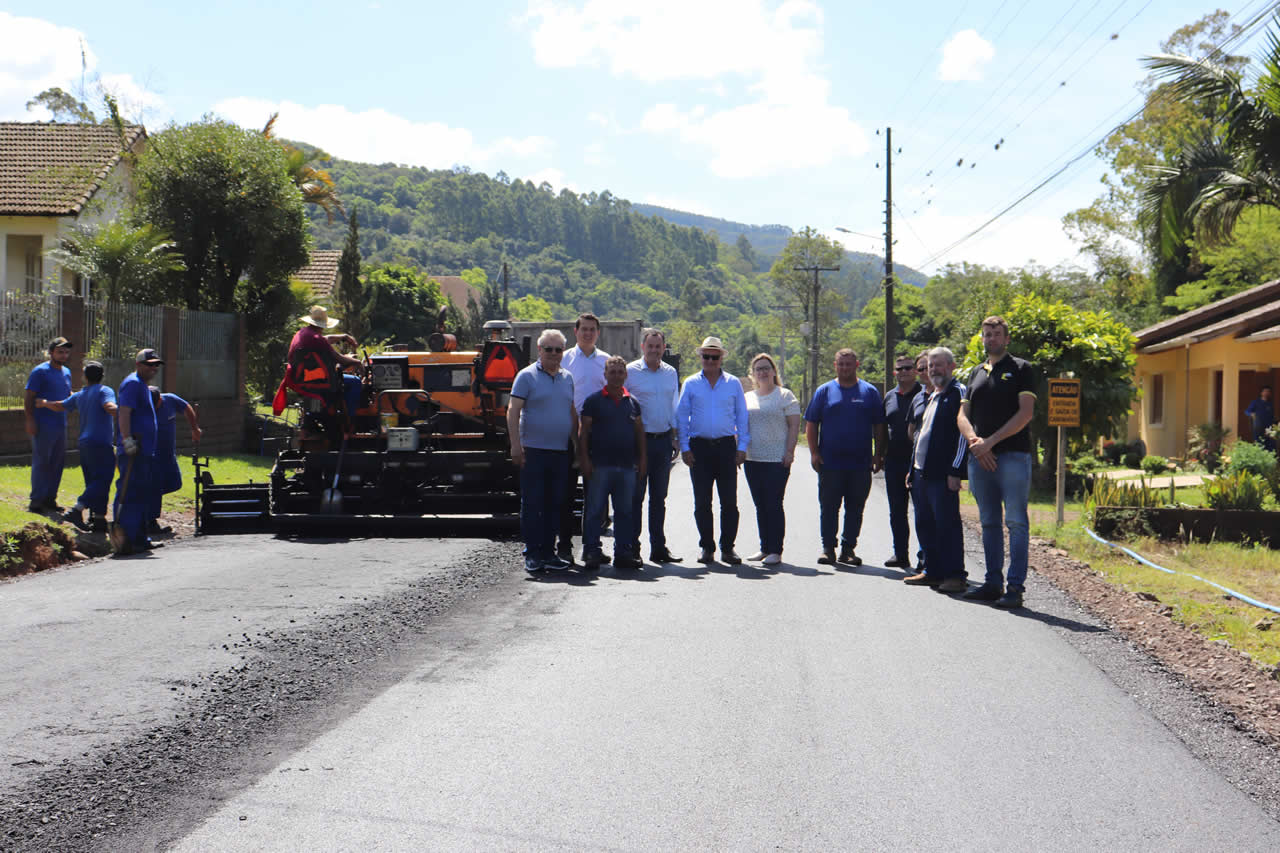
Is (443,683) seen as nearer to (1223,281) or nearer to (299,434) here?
(299,434)

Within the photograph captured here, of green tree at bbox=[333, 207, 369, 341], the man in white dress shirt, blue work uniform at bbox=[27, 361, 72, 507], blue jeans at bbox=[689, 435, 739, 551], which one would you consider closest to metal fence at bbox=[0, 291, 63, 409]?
blue work uniform at bbox=[27, 361, 72, 507]

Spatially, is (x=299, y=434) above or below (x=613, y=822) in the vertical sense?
above

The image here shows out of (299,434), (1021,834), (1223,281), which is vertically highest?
(1223,281)

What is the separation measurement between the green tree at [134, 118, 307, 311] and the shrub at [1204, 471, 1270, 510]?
21.9 m

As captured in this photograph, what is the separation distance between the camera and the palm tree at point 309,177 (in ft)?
A: 111

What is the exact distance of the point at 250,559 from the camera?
1177 cm

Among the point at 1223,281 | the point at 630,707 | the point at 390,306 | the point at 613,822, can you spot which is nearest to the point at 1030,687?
the point at 630,707

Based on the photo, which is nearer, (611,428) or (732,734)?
(732,734)

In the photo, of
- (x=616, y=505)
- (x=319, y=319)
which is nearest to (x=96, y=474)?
(x=319, y=319)

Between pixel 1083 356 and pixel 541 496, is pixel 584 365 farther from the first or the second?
pixel 1083 356

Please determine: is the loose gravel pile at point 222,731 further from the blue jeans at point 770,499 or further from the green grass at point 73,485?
the green grass at point 73,485

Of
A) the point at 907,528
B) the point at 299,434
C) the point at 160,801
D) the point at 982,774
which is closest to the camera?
the point at 160,801

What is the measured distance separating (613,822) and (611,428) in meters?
6.70

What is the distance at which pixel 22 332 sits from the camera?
1945 cm
